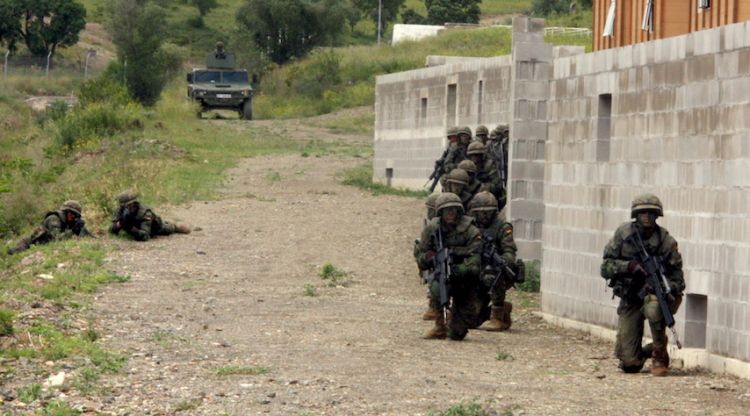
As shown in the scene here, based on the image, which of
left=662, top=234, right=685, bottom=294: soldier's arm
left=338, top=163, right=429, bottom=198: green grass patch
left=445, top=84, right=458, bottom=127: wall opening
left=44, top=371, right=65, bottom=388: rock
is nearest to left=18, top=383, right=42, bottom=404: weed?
left=44, top=371, right=65, bottom=388: rock

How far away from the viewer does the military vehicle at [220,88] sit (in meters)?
52.5

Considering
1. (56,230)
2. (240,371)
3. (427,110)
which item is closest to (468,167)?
(240,371)

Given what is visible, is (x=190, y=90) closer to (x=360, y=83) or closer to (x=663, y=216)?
(x=360, y=83)

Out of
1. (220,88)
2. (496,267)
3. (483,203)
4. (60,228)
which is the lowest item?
(60,228)

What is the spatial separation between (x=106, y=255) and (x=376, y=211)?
7488 mm

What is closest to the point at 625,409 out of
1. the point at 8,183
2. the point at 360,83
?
the point at 8,183

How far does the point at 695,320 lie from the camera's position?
42.8ft

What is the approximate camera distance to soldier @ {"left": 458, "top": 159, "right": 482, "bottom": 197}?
59.0 feet

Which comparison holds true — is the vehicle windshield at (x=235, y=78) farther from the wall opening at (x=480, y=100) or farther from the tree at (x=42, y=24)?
the tree at (x=42, y=24)

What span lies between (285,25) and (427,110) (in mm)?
47913

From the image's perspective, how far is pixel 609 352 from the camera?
14.2 m

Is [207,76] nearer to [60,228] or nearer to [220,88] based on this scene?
[220,88]

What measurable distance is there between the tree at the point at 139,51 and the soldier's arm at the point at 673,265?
42451 millimetres

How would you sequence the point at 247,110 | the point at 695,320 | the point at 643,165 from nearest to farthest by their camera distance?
the point at 695,320, the point at 643,165, the point at 247,110
